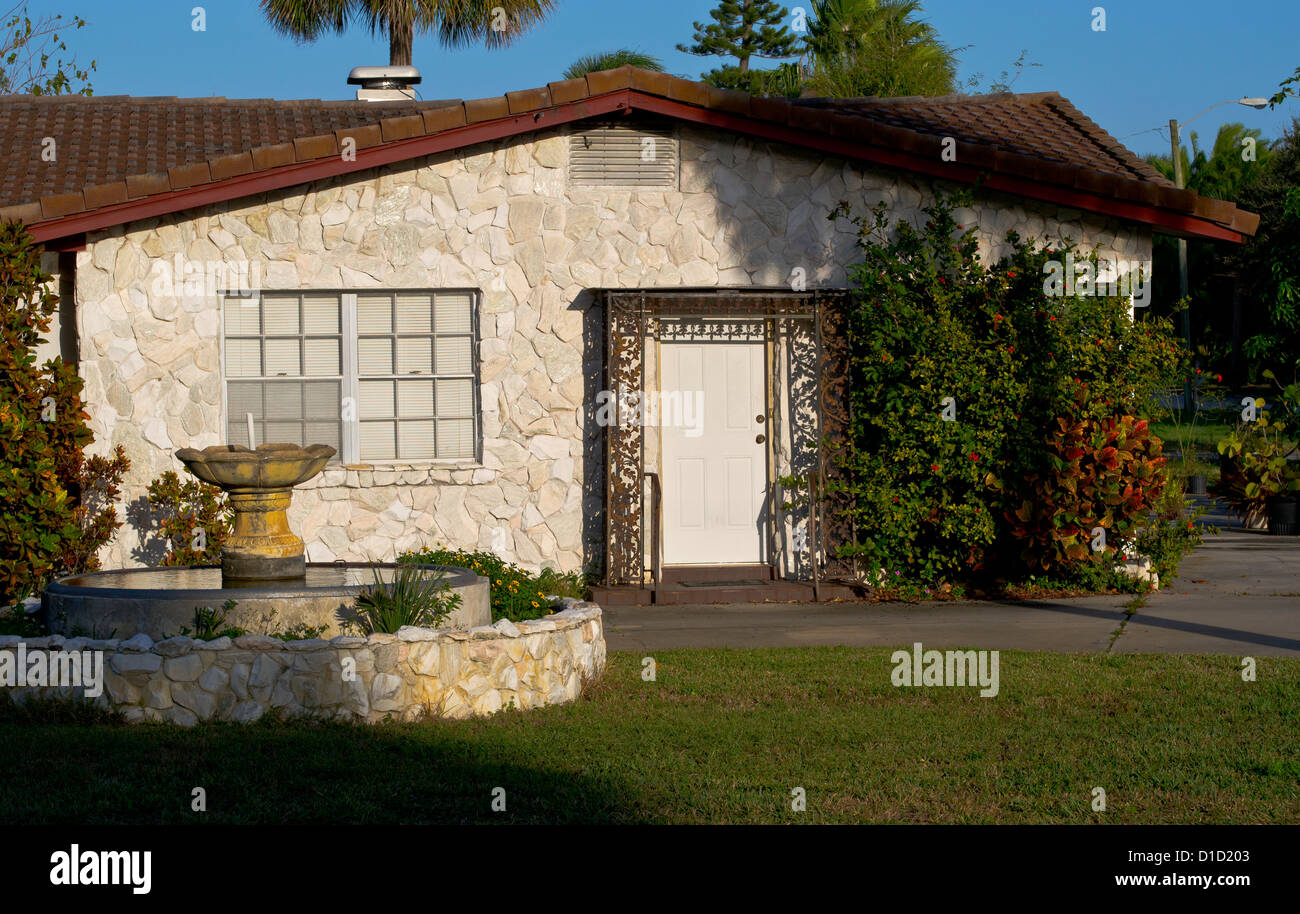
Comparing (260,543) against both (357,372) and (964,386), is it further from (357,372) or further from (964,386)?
(964,386)

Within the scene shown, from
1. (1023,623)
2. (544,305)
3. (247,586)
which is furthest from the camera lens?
(544,305)

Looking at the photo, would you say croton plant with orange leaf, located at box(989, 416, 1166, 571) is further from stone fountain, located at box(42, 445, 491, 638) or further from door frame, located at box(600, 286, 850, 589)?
stone fountain, located at box(42, 445, 491, 638)

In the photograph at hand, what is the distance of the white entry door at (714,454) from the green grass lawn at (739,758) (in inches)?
142

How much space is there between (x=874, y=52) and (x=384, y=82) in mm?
18677

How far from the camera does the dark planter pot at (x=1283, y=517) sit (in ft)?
51.4

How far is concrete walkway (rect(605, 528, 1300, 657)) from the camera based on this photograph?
9320 millimetres

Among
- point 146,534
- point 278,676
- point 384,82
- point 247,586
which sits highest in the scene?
point 384,82

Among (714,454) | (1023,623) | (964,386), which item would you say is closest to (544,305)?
(714,454)

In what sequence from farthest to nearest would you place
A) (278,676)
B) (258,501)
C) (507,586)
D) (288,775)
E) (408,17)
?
(408,17)
(507,586)
(258,501)
(278,676)
(288,775)

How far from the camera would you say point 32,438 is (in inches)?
392

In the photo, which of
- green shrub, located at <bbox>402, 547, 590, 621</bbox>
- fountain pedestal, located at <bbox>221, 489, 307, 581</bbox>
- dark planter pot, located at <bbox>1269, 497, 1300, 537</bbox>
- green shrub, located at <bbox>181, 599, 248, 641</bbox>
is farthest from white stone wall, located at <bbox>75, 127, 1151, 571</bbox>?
dark planter pot, located at <bbox>1269, 497, 1300, 537</bbox>

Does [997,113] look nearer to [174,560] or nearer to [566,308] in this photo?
[566,308]

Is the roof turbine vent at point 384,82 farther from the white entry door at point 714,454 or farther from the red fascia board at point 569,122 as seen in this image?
the white entry door at point 714,454

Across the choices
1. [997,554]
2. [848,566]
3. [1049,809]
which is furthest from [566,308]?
[1049,809]
